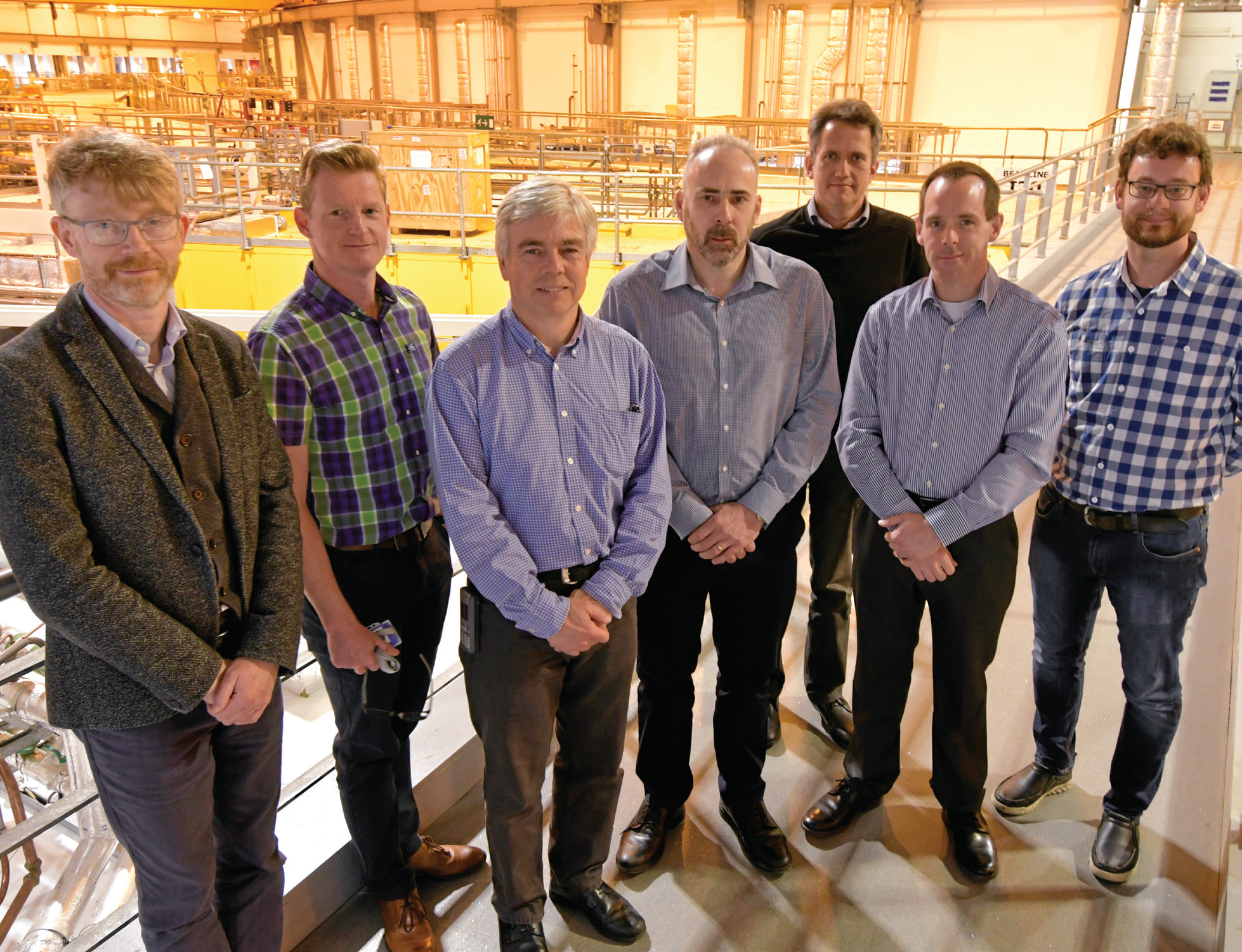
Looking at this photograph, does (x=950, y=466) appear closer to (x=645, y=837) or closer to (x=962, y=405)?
(x=962, y=405)

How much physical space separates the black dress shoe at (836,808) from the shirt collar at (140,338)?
1.55m

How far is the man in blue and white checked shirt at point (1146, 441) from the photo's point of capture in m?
1.66

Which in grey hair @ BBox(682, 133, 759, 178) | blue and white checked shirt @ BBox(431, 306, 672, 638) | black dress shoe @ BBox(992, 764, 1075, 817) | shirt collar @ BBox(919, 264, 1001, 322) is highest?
grey hair @ BBox(682, 133, 759, 178)

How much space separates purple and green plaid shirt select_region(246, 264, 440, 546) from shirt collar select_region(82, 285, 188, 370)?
17 cm

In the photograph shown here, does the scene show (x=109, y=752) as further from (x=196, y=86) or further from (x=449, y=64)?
(x=196, y=86)

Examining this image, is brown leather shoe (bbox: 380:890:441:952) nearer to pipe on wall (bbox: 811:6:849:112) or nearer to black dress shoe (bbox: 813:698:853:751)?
black dress shoe (bbox: 813:698:853:751)

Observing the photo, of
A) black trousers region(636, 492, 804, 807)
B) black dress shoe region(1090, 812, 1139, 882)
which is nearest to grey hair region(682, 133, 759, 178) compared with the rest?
black trousers region(636, 492, 804, 807)

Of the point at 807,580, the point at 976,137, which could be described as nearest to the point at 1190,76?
the point at 976,137

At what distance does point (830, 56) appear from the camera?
13617mm

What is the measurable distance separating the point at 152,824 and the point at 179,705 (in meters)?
0.18

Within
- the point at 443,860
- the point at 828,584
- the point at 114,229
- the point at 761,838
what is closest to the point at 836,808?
the point at 761,838

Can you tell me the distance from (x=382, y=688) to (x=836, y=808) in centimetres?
104

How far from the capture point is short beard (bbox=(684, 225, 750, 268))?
1.61 metres

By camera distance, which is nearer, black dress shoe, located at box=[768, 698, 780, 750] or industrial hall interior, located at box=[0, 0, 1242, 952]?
industrial hall interior, located at box=[0, 0, 1242, 952]
